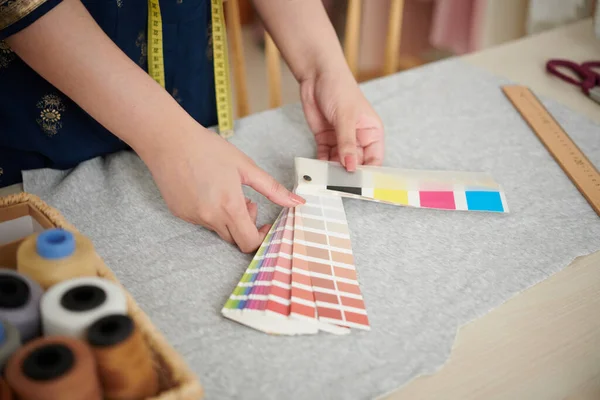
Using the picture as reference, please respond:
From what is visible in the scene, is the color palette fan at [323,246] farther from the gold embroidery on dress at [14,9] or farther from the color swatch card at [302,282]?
the gold embroidery on dress at [14,9]

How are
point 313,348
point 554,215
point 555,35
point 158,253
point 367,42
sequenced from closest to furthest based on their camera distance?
1. point 313,348
2. point 158,253
3. point 554,215
4. point 555,35
5. point 367,42

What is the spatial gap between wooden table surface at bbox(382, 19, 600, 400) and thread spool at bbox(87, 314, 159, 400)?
0.28 metres

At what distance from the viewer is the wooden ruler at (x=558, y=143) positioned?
3.16 feet

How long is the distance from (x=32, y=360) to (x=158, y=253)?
35 centimetres

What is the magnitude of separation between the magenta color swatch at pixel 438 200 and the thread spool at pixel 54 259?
0.51 metres

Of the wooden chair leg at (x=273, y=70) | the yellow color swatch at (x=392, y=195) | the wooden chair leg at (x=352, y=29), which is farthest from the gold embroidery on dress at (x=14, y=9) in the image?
the wooden chair leg at (x=352, y=29)

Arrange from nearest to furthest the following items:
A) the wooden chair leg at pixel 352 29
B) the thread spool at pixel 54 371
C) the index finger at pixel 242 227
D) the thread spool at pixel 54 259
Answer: the thread spool at pixel 54 371 < the thread spool at pixel 54 259 < the index finger at pixel 242 227 < the wooden chair leg at pixel 352 29

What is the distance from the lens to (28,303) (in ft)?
1.71

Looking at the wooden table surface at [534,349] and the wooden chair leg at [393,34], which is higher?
the wooden chair leg at [393,34]

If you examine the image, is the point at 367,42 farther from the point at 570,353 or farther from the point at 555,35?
the point at 570,353

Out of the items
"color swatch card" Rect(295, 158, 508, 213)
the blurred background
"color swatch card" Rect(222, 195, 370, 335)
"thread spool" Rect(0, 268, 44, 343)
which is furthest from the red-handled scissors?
"thread spool" Rect(0, 268, 44, 343)

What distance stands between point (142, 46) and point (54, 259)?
19.4 inches

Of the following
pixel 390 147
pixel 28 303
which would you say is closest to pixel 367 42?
pixel 390 147

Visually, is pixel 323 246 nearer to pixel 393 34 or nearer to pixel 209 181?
pixel 209 181
